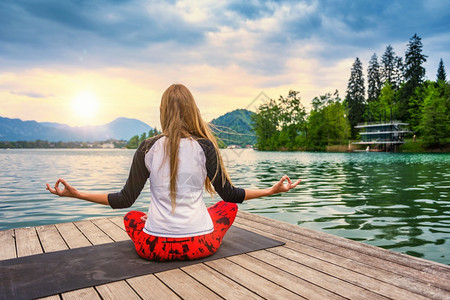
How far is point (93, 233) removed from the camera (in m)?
4.38

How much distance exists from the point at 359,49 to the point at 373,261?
111m

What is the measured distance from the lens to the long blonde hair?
2.69 meters

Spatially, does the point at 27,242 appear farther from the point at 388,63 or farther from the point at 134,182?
the point at 388,63

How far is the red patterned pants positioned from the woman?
0.4 inches

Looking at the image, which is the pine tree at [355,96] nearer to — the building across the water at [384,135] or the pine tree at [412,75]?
the building across the water at [384,135]

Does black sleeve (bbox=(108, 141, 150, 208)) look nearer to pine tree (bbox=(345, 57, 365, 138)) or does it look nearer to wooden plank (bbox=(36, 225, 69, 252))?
wooden plank (bbox=(36, 225, 69, 252))

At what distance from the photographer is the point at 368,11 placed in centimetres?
8900

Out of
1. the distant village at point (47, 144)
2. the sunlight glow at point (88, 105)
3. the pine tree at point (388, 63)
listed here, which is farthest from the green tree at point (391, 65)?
the distant village at point (47, 144)

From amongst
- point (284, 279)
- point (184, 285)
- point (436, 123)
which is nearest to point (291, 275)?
point (284, 279)

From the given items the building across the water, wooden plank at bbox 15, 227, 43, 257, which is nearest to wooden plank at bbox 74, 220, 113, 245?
wooden plank at bbox 15, 227, 43, 257

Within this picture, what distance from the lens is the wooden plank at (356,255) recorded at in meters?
2.75

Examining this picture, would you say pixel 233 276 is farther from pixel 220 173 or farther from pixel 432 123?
pixel 432 123

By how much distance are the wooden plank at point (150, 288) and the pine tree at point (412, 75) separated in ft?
Result: 280

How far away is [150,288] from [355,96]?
323 ft
